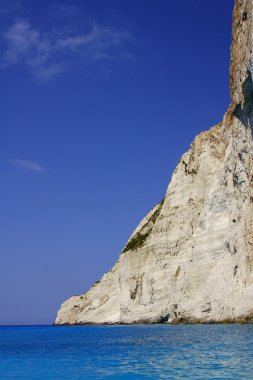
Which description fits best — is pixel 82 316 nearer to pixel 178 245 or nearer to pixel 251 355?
pixel 178 245

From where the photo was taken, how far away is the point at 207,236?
51.0 meters

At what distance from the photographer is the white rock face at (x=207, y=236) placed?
133 ft

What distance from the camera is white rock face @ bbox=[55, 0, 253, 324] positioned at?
40.5m

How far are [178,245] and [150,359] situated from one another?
41.4 m

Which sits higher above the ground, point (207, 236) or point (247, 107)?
point (247, 107)

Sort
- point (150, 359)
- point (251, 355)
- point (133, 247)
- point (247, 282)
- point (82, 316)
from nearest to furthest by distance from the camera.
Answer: point (251, 355), point (150, 359), point (247, 282), point (133, 247), point (82, 316)

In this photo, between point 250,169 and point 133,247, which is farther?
point 133,247

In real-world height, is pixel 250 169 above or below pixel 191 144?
below

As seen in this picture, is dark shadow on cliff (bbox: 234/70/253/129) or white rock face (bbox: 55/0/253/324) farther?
white rock face (bbox: 55/0/253/324)

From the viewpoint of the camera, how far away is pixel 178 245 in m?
59.4

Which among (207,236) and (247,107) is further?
(207,236)

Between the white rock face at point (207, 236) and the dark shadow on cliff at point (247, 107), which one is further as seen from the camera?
the white rock face at point (207, 236)

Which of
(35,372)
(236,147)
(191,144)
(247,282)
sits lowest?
(35,372)

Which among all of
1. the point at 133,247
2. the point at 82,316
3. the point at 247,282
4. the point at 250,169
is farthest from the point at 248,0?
the point at 82,316
